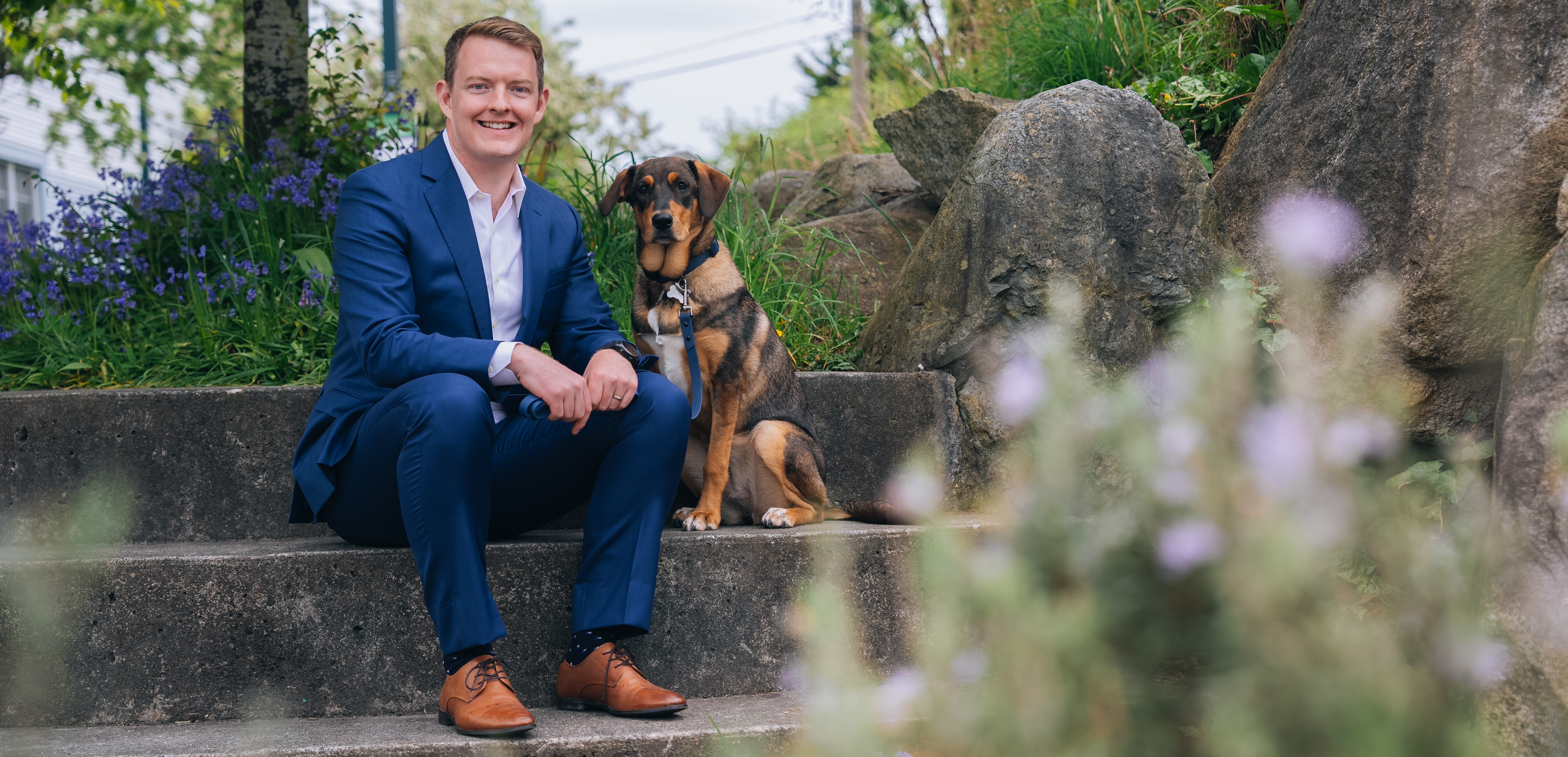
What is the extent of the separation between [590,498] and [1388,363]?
2.23 meters

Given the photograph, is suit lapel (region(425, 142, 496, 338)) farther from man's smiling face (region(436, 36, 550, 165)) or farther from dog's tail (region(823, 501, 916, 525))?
dog's tail (region(823, 501, 916, 525))

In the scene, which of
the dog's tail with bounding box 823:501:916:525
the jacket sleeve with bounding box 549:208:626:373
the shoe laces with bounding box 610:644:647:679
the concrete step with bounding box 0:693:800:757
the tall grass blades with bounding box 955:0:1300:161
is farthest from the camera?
→ the tall grass blades with bounding box 955:0:1300:161

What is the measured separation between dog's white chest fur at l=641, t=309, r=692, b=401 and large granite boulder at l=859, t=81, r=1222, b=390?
38.5 inches

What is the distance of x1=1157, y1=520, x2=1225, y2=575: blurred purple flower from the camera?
1.90 feet

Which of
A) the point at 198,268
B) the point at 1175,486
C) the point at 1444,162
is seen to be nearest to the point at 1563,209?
the point at 1444,162

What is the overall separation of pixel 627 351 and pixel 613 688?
0.88 metres

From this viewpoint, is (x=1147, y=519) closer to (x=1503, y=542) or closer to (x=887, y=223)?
(x=1503, y=542)

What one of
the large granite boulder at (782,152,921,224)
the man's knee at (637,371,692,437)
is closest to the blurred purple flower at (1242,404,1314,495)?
the man's knee at (637,371,692,437)

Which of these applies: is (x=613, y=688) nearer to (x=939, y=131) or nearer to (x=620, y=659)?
(x=620, y=659)

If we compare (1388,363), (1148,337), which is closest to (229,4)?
(1148,337)

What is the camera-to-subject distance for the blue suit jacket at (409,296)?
7.91 ft

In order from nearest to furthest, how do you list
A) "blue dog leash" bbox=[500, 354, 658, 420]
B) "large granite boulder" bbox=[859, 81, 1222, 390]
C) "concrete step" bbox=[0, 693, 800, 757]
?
"concrete step" bbox=[0, 693, 800, 757]
"blue dog leash" bbox=[500, 354, 658, 420]
"large granite boulder" bbox=[859, 81, 1222, 390]

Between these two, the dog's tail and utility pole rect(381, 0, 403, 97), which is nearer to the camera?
the dog's tail

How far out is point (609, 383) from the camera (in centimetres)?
239
